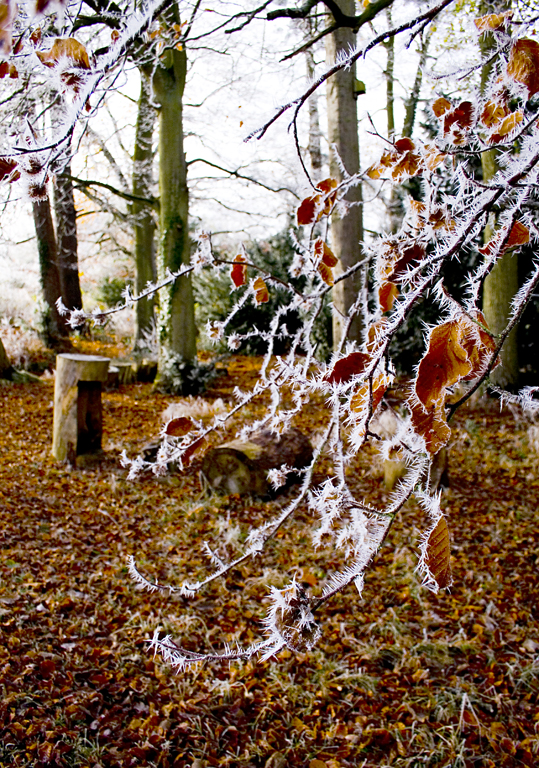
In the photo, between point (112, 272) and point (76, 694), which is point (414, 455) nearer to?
point (76, 694)

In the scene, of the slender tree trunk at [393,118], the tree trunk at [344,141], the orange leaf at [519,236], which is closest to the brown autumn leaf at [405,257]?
the orange leaf at [519,236]

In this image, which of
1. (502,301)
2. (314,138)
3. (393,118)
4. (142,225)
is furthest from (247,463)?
(393,118)

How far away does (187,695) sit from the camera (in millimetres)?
2467

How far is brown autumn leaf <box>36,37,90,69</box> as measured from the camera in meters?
0.98

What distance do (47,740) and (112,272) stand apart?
1694cm

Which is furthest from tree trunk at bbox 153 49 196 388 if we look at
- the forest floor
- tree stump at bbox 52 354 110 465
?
the forest floor

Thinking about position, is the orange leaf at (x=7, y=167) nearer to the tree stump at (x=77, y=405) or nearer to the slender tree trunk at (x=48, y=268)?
the tree stump at (x=77, y=405)

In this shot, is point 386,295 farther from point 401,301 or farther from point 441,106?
point 441,106

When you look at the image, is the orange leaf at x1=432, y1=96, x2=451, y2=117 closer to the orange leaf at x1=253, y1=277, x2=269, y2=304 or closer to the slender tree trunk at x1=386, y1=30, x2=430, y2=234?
the orange leaf at x1=253, y1=277, x2=269, y2=304

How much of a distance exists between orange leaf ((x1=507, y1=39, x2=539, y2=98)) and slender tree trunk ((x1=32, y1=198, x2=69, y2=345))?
994 cm

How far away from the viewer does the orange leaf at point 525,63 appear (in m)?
0.89

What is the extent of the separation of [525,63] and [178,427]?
1.02 metres

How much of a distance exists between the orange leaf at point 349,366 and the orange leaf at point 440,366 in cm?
17

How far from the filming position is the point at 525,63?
889 mm
